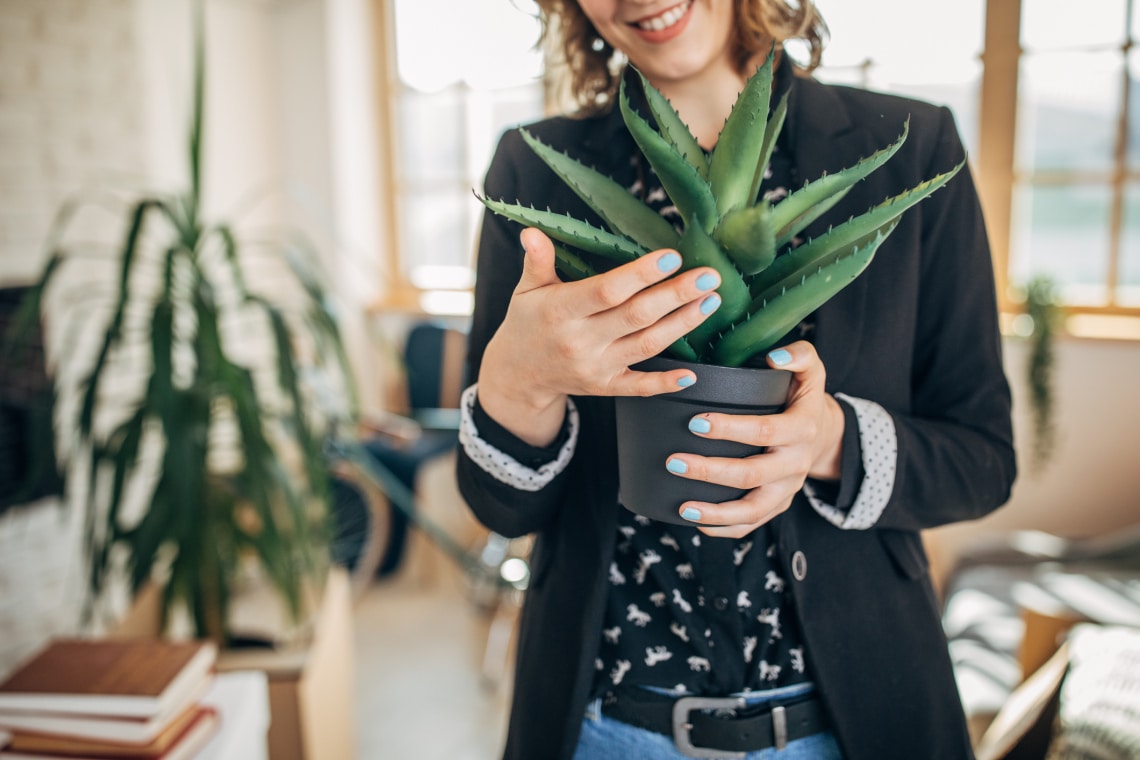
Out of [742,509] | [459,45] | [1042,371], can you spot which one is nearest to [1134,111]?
[1042,371]

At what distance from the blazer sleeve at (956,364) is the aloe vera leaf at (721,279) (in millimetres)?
261

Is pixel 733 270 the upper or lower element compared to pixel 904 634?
upper

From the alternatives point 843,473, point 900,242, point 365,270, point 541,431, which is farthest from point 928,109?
point 365,270

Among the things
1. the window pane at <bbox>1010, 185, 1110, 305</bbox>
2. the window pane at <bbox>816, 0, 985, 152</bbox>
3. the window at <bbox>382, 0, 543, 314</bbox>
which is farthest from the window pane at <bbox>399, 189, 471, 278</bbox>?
the window pane at <bbox>1010, 185, 1110, 305</bbox>

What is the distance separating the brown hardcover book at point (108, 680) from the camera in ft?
3.50

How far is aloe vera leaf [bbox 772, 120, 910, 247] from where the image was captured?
52cm

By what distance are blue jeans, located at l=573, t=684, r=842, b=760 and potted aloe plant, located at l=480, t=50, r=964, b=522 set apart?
0.27 m

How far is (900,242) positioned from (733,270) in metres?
0.30

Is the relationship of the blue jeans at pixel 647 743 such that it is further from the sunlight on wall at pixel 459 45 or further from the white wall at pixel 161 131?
the sunlight on wall at pixel 459 45

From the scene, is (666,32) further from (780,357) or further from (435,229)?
(435,229)

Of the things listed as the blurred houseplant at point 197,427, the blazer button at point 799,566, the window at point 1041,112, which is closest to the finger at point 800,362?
the blazer button at point 799,566

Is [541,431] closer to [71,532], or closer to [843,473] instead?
[843,473]

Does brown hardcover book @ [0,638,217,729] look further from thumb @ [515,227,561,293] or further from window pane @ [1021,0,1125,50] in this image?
window pane @ [1021,0,1125,50]

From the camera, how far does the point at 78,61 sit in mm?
2736
